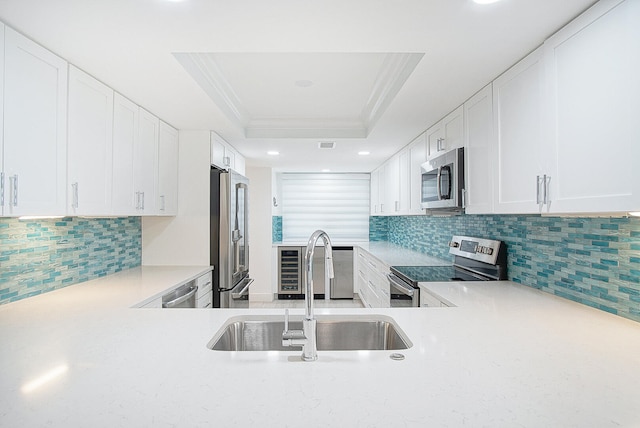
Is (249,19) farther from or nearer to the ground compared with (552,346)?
farther from the ground

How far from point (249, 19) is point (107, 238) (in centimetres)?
206

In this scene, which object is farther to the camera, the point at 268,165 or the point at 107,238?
the point at 268,165

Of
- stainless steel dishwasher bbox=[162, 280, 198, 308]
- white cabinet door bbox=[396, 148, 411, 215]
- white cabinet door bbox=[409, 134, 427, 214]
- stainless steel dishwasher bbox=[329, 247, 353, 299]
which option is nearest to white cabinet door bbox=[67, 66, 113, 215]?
stainless steel dishwasher bbox=[162, 280, 198, 308]

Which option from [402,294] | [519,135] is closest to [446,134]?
[519,135]

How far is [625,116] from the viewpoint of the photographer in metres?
1.21

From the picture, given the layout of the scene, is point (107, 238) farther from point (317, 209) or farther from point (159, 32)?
point (317, 209)

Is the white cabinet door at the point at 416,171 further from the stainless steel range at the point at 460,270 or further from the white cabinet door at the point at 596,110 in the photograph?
the white cabinet door at the point at 596,110

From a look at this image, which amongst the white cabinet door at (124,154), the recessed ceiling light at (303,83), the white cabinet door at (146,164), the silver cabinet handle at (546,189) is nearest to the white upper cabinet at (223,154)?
the white cabinet door at (146,164)

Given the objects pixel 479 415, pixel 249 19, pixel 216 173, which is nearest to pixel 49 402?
pixel 479 415

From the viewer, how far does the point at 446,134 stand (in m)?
2.86

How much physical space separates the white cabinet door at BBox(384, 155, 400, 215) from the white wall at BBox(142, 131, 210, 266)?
7.28ft

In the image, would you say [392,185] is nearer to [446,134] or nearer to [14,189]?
[446,134]

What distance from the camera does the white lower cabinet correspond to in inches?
145

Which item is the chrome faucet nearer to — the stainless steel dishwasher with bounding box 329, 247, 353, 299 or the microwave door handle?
the microwave door handle
